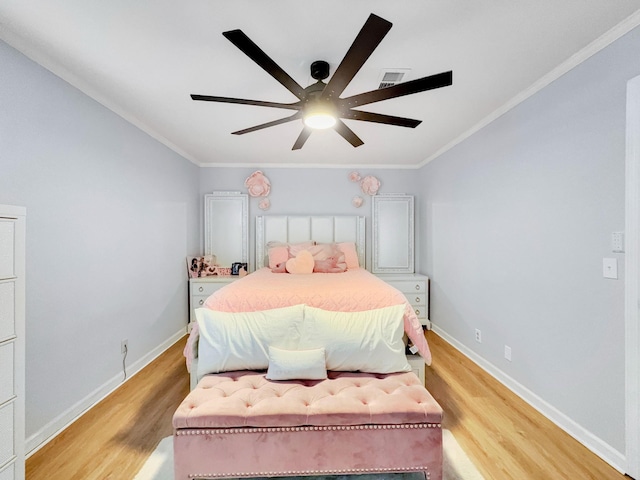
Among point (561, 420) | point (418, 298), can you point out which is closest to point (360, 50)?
point (561, 420)

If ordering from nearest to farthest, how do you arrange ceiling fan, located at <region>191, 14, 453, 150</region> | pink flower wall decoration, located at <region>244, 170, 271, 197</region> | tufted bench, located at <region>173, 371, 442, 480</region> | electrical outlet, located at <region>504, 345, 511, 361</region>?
ceiling fan, located at <region>191, 14, 453, 150</region> → tufted bench, located at <region>173, 371, 442, 480</region> → electrical outlet, located at <region>504, 345, 511, 361</region> → pink flower wall decoration, located at <region>244, 170, 271, 197</region>

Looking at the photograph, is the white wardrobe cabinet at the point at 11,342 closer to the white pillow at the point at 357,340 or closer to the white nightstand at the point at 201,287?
the white pillow at the point at 357,340

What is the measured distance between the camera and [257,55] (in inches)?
53.4

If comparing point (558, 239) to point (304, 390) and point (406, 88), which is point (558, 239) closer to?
point (406, 88)

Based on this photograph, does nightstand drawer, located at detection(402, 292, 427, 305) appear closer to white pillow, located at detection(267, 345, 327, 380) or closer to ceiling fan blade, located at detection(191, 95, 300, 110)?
white pillow, located at detection(267, 345, 327, 380)

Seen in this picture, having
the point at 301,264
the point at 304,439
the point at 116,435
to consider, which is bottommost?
the point at 116,435

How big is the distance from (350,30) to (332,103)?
0.36 m

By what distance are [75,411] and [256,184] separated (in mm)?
3084

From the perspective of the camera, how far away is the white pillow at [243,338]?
180cm

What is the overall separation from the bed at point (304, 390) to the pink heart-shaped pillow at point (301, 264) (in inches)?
37.1

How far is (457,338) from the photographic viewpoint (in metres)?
3.31

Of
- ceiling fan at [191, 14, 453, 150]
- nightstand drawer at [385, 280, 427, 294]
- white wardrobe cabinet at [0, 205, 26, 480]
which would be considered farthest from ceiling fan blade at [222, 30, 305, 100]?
nightstand drawer at [385, 280, 427, 294]

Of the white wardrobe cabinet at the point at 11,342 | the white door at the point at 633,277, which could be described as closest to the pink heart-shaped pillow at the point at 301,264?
the white wardrobe cabinet at the point at 11,342

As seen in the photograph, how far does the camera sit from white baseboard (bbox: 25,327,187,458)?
1727 millimetres
